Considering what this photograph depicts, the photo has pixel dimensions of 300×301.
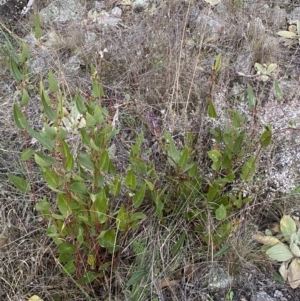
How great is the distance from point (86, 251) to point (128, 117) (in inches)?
24.1

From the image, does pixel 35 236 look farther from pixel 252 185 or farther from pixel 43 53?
pixel 43 53

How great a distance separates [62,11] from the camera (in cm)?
236

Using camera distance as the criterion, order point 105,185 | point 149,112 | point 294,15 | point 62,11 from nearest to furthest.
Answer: point 105,185
point 149,112
point 294,15
point 62,11

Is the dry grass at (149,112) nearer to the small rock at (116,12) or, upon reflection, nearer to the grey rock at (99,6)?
the small rock at (116,12)

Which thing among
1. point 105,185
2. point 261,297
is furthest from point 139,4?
point 261,297

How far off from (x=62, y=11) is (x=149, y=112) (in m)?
0.97

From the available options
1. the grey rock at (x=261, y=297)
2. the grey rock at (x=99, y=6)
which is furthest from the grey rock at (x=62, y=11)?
the grey rock at (x=261, y=297)

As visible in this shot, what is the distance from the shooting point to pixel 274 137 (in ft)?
4.82

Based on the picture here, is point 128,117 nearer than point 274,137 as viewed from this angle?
No

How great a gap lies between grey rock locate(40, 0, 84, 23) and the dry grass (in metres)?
0.10

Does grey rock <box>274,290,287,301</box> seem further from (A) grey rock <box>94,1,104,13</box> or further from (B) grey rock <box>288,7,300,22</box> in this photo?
(A) grey rock <box>94,1,104,13</box>

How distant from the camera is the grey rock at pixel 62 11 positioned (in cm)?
232

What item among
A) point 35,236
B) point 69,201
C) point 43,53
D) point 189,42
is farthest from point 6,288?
point 189,42

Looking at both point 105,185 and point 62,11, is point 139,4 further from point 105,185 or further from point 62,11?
point 105,185
